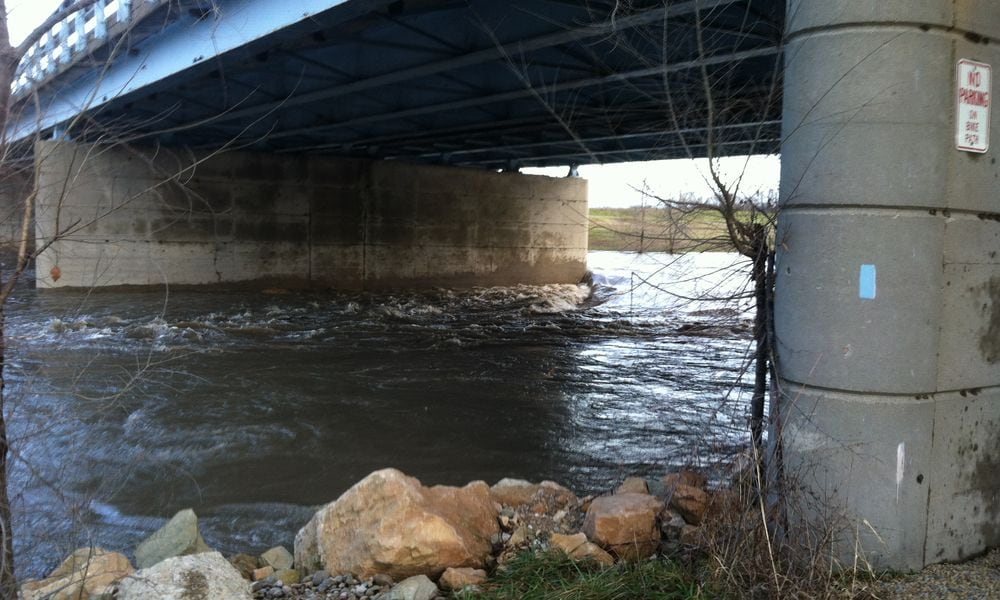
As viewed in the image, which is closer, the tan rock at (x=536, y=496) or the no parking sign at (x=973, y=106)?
the no parking sign at (x=973, y=106)

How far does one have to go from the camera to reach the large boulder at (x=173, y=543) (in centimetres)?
498

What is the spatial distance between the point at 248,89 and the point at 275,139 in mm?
7996

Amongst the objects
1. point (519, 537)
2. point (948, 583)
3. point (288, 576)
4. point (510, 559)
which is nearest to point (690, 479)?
point (519, 537)

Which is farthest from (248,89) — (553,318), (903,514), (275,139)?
(903,514)

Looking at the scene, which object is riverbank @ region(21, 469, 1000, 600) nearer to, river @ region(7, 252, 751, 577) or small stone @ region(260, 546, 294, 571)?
small stone @ region(260, 546, 294, 571)

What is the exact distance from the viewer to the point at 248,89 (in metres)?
15.3

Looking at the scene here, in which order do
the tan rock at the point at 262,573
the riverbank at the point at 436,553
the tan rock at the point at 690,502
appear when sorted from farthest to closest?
the tan rock at the point at 262,573, the tan rock at the point at 690,502, the riverbank at the point at 436,553

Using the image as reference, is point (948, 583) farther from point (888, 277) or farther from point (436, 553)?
point (436, 553)

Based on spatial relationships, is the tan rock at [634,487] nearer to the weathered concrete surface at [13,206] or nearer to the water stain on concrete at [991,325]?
the water stain on concrete at [991,325]

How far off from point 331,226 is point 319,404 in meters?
15.9

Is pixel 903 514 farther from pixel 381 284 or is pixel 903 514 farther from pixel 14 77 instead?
pixel 381 284

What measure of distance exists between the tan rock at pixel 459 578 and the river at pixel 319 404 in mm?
1624

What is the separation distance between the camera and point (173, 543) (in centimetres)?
504

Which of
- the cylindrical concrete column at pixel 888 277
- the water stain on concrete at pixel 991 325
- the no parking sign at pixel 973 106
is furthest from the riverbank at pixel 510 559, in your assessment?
the no parking sign at pixel 973 106
